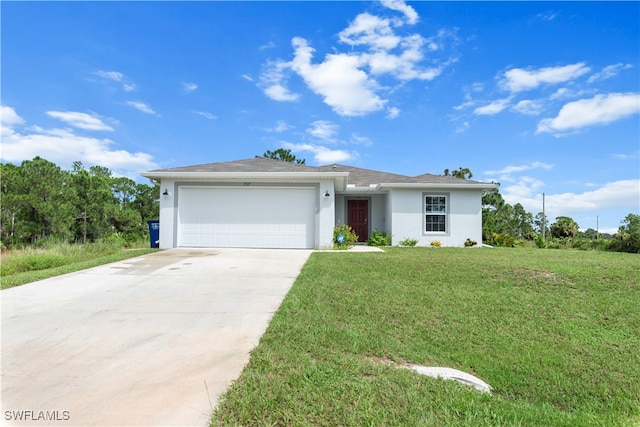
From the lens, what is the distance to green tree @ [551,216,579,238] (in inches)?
888

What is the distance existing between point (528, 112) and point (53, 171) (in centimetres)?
2131

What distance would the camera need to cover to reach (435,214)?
46.8ft

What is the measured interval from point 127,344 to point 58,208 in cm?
1385

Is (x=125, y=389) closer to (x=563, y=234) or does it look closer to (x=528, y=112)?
(x=528, y=112)

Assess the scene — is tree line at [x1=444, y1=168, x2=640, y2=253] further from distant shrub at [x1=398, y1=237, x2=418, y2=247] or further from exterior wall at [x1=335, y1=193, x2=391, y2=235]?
exterior wall at [x1=335, y1=193, x2=391, y2=235]

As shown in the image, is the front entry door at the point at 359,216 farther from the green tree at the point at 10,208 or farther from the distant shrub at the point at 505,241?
the green tree at the point at 10,208

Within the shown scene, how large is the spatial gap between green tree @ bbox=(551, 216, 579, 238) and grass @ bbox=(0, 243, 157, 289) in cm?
2648

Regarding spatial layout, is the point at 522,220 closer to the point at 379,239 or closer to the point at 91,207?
the point at 379,239

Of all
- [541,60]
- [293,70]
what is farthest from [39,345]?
[541,60]

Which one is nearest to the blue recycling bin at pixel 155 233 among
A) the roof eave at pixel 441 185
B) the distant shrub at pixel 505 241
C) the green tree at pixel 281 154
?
the roof eave at pixel 441 185

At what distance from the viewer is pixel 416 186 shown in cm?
1391

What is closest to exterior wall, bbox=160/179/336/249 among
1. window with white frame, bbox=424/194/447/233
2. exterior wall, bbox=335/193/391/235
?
exterior wall, bbox=335/193/391/235

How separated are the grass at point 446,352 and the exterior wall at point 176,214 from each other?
18.3ft

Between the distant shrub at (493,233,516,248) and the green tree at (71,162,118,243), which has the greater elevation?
the green tree at (71,162,118,243)
